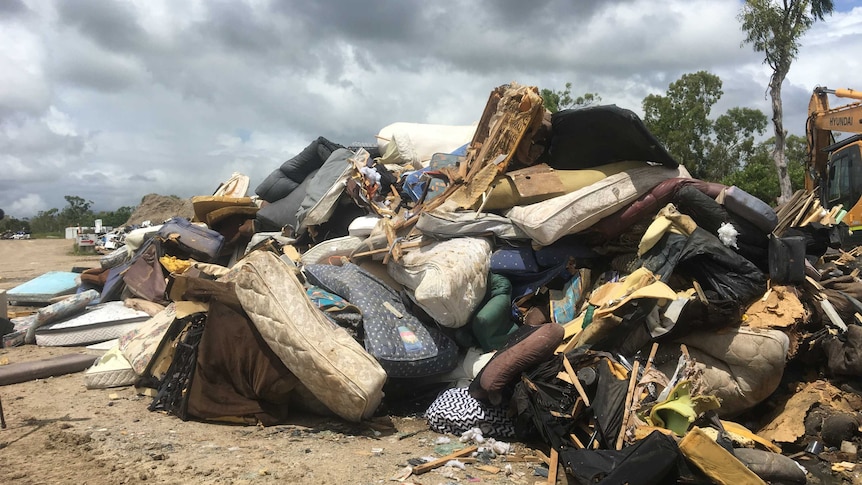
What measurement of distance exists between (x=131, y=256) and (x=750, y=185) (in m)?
15.6

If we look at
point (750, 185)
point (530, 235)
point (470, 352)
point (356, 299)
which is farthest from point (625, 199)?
point (750, 185)

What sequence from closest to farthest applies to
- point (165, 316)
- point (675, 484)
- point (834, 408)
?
point (675, 484)
point (834, 408)
point (165, 316)

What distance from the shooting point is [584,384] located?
2.71 metres

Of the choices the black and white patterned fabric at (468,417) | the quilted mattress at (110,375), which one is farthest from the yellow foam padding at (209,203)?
the black and white patterned fabric at (468,417)

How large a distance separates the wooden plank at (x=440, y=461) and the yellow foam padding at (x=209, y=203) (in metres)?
3.87

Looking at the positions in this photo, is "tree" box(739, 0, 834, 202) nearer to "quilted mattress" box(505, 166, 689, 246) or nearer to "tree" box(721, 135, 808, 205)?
"tree" box(721, 135, 808, 205)

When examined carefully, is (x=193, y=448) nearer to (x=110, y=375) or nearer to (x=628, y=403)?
(x=110, y=375)

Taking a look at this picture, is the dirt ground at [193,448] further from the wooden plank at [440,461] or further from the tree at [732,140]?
the tree at [732,140]

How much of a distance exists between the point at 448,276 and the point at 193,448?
62.9 inches

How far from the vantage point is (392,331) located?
11.0 ft

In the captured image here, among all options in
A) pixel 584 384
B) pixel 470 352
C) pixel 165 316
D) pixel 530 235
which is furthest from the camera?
pixel 165 316

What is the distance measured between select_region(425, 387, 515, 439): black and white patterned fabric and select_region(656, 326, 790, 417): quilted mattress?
0.89 m

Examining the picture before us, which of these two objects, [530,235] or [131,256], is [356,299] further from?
[131,256]

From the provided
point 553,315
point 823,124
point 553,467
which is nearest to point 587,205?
point 553,315
